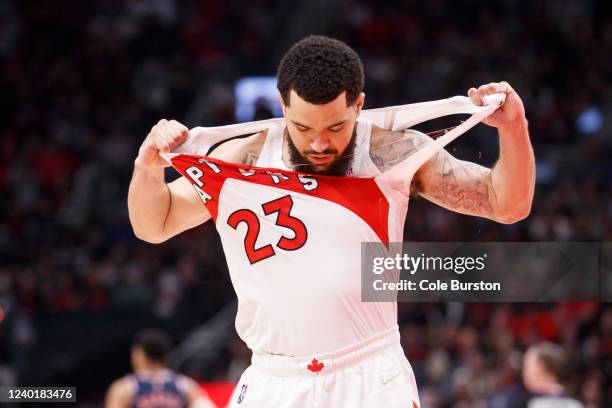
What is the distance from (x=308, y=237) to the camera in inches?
111

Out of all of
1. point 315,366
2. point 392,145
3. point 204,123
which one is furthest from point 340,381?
point 204,123

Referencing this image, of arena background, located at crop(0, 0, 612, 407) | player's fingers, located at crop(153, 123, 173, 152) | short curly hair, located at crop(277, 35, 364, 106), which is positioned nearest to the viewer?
short curly hair, located at crop(277, 35, 364, 106)

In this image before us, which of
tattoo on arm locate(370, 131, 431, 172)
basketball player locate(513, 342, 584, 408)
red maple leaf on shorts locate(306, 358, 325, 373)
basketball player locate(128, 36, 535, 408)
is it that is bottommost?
red maple leaf on shorts locate(306, 358, 325, 373)

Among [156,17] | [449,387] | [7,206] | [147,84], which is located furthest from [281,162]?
[156,17]

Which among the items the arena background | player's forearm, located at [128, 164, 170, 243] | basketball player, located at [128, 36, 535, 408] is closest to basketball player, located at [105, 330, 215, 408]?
the arena background

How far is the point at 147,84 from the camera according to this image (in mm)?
13516

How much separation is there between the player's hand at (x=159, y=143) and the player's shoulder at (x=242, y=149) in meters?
0.14

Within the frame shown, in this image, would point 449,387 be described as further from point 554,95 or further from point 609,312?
point 554,95

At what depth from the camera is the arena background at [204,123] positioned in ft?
28.5

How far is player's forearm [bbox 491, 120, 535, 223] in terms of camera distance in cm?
284

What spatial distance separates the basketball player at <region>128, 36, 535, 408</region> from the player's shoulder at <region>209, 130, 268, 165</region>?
0.15m

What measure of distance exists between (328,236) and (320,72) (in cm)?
50

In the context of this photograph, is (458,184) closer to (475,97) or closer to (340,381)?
(475,97)

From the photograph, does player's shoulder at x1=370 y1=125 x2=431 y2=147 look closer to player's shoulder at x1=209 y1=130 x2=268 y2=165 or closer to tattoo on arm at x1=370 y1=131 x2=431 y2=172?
tattoo on arm at x1=370 y1=131 x2=431 y2=172
